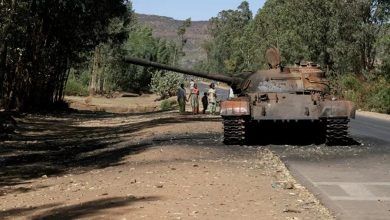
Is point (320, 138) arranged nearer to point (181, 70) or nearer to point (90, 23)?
point (181, 70)

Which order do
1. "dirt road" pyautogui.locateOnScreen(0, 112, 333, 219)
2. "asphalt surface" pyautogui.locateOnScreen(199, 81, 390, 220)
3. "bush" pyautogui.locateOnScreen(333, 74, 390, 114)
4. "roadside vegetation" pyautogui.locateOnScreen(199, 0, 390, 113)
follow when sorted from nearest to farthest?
"dirt road" pyautogui.locateOnScreen(0, 112, 333, 219), "asphalt surface" pyautogui.locateOnScreen(199, 81, 390, 220), "bush" pyautogui.locateOnScreen(333, 74, 390, 114), "roadside vegetation" pyautogui.locateOnScreen(199, 0, 390, 113)

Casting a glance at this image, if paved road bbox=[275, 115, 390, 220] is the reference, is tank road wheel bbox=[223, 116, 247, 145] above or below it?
above

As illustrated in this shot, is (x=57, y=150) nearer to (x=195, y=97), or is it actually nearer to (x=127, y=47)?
(x=195, y=97)

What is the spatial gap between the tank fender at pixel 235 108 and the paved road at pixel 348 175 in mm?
1181

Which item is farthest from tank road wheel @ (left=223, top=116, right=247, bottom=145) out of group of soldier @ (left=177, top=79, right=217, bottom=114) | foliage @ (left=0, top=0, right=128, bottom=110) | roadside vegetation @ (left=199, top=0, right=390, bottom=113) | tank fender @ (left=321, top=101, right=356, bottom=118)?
roadside vegetation @ (left=199, top=0, right=390, bottom=113)

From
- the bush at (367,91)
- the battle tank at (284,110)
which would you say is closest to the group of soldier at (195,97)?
the battle tank at (284,110)

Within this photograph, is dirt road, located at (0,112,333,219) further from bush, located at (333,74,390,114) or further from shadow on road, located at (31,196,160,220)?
bush, located at (333,74,390,114)

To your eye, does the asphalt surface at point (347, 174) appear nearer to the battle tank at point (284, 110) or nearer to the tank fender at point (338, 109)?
the battle tank at point (284, 110)

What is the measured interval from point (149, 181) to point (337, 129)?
6.60 m

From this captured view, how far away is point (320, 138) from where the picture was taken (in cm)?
1645

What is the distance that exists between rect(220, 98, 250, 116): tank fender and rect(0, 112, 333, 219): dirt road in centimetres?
83

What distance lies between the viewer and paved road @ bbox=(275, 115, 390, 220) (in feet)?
26.5

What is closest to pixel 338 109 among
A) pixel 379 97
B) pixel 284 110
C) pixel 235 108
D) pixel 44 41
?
pixel 284 110

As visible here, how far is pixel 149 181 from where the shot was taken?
988cm
